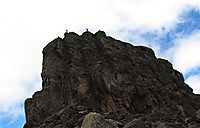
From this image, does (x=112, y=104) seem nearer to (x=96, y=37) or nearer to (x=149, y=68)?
(x=149, y=68)

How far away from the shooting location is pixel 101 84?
52.2 metres

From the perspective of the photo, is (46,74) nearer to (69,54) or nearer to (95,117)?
(69,54)

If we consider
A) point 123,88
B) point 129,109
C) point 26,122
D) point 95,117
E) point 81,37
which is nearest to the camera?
point 95,117

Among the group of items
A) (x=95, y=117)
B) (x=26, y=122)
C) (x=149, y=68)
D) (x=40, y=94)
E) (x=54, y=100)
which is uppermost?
(x=149, y=68)

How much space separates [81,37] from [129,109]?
36552mm

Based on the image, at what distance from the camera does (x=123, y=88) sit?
5375 cm

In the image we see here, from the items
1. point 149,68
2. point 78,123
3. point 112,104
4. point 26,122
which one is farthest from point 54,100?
point 149,68

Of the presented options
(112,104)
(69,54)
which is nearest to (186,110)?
(112,104)

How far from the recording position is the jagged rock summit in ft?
161

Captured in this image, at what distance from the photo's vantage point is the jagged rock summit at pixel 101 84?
4897 centimetres

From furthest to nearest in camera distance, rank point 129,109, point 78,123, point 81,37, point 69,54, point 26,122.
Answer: point 81,37 → point 69,54 → point 129,109 → point 26,122 → point 78,123

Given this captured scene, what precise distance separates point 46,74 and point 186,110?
44199 mm

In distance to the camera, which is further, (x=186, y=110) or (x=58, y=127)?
(x=186, y=110)

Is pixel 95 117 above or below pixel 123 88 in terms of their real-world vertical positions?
below
